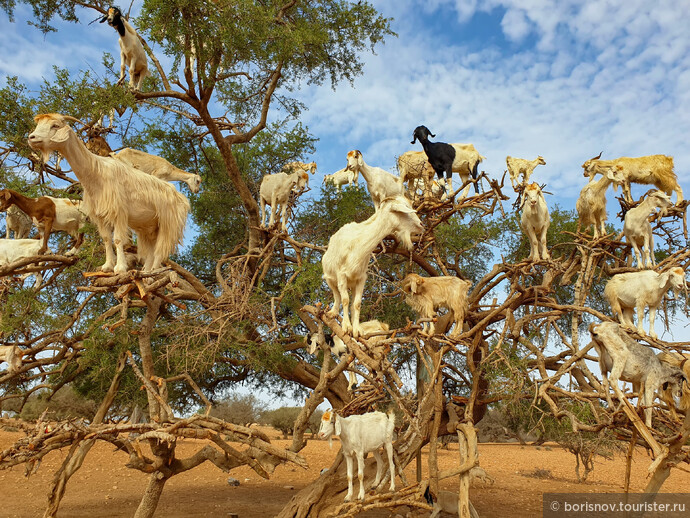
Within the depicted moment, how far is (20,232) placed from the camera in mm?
8820

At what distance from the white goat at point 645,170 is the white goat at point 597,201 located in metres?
0.16

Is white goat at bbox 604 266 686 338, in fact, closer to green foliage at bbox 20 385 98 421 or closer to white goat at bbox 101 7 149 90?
white goat at bbox 101 7 149 90

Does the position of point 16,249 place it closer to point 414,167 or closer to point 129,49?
point 129,49

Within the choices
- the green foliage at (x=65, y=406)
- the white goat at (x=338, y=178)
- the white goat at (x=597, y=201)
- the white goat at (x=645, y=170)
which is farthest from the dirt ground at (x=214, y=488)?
the white goat at (x=338, y=178)

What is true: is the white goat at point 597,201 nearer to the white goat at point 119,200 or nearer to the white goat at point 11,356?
the white goat at point 119,200

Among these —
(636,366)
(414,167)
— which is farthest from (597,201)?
(636,366)

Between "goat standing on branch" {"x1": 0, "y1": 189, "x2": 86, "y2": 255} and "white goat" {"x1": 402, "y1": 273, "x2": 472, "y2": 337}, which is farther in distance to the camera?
"white goat" {"x1": 402, "y1": 273, "x2": 472, "y2": 337}

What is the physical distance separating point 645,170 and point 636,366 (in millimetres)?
5518

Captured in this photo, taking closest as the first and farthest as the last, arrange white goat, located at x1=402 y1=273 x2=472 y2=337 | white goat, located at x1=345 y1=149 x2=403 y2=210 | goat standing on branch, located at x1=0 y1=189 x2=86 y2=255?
1. goat standing on branch, located at x1=0 y1=189 x2=86 y2=255
2. white goat, located at x1=402 y1=273 x2=472 y2=337
3. white goat, located at x1=345 y1=149 x2=403 y2=210

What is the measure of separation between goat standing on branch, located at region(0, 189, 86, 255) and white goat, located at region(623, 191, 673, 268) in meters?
8.56

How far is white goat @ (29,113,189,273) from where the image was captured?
367 centimetres

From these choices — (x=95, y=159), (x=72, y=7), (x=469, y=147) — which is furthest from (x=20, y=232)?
Result: (x=469, y=147)

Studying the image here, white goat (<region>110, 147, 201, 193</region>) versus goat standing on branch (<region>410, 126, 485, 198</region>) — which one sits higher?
goat standing on branch (<region>410, 126, 485, 198</region>)

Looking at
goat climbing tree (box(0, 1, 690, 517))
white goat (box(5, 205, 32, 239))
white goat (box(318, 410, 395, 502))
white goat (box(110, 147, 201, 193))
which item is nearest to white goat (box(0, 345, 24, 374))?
goat climbing tree (box(0, 1, 690, 517))
